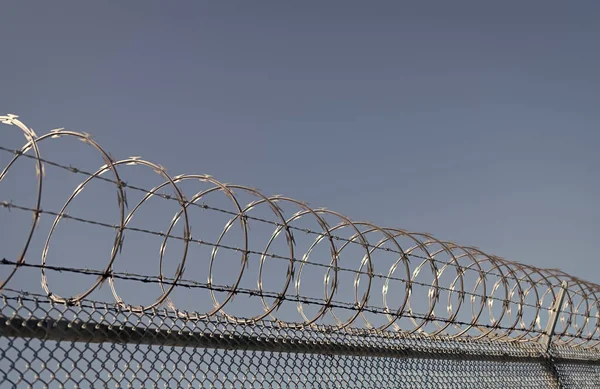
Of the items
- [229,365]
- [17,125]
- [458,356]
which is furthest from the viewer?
[458,356]

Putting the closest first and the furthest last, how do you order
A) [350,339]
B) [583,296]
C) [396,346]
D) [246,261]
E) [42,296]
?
[42,296] < [246,261] < [350,339] < [396,346] < [583,296]

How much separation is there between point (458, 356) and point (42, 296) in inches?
175

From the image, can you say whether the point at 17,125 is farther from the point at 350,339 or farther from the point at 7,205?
the point at 350,339

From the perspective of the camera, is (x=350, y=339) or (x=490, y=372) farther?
(x=490, y=372)

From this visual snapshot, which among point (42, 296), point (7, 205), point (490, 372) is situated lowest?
point (490, 372)

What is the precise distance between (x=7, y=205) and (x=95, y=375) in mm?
1083

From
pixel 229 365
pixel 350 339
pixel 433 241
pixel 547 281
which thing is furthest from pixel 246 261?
pixel 547 281

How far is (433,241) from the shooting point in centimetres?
740

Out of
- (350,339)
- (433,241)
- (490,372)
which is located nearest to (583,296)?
Answer: (490,372)

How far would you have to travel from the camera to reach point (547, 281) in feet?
31.1

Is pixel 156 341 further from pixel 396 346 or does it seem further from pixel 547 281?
pixel 547 281

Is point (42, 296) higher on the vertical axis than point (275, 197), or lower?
lower

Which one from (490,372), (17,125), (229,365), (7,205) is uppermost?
(17,125)

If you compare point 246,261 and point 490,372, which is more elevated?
point 246,261
